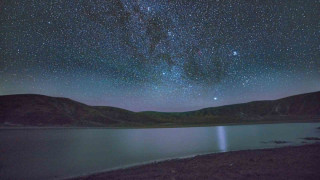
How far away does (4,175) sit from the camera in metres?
20.4

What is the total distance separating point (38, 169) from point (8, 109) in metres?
208

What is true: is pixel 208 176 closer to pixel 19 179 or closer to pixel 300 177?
pixel 300 177

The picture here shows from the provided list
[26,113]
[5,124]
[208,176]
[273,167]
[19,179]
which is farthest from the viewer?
[26,113]

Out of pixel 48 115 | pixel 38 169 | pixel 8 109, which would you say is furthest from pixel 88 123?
pixel 38 169

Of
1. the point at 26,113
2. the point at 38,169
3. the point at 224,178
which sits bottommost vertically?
the point at 38,169

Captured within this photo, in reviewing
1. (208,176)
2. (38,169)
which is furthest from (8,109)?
(208,176)

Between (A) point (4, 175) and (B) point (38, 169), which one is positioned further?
(B) point (38, 169)

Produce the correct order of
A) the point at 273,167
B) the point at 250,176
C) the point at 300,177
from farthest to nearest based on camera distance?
the point at 273,167 < the point at 250,176 < the point at 300,177

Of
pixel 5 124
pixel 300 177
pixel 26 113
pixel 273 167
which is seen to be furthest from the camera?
pixel 26 113

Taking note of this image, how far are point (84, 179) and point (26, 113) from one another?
20209 cm

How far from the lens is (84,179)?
16859mm

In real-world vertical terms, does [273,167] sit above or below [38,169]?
above

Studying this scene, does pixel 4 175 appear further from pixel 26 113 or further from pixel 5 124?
pixel 26 113

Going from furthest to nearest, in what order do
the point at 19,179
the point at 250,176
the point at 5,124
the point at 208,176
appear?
the point at 5,124 < the point at 19,179 < the point at 208,176 < the point at 250,176
